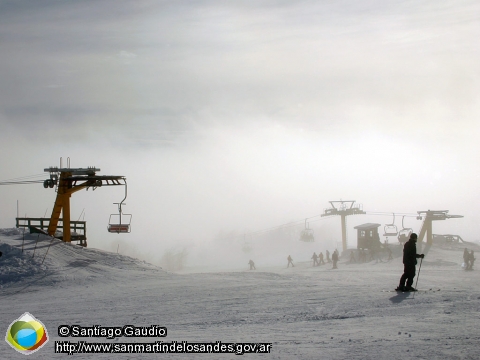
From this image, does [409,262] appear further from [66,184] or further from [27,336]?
[66,184]

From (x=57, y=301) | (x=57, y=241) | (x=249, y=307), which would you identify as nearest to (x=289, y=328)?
(x=249, y=307)

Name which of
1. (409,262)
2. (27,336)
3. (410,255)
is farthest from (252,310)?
(27,336)

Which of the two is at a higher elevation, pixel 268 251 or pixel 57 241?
pixel 57 241

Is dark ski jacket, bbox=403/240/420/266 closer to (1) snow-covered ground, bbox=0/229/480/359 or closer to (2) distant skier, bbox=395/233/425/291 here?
(2) distant skier, bbox=395/233/425/291

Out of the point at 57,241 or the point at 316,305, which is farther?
the point at 57,241

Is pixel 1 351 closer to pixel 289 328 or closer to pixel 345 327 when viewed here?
pixel 289 328

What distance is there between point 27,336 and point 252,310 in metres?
5.02

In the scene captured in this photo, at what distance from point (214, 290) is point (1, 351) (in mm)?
7337

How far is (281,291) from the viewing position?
1390cm

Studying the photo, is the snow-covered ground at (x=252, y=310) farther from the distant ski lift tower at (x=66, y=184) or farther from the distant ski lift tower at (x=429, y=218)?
the distant ski lift tower at (x=429, y=218)

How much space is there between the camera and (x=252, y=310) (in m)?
11.1

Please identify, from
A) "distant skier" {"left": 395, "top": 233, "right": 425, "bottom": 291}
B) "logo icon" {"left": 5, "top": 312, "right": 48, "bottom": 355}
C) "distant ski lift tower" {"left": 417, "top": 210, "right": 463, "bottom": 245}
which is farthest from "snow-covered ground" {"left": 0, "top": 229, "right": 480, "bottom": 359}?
"distant ski lift tower" {"left": 417, "top": 210, "right": 463, "bottom": 245}

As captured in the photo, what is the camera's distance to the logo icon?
8.39 meters

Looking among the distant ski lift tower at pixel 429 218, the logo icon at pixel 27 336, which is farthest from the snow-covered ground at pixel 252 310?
the distant ski lift tower at pixel 429 218
